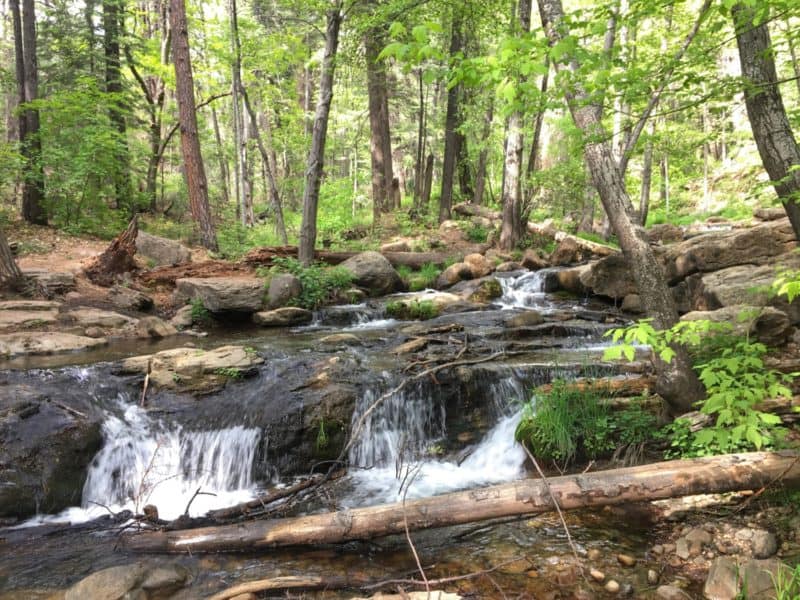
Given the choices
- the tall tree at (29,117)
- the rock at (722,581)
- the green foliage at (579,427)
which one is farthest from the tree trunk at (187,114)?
the rock at (722,581)

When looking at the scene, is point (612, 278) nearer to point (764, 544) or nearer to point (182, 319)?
point (764, 544)

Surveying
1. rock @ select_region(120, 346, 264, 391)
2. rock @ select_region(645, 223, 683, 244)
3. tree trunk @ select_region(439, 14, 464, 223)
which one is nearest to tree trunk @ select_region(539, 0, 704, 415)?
rock @ select_region(120, 346, 264, 391)

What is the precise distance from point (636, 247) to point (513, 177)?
10272 millimetres

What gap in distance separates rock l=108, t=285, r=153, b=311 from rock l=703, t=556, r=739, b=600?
1059 cm

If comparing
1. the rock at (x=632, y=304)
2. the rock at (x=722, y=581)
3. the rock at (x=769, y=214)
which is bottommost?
the rock at (x=722, y=581)

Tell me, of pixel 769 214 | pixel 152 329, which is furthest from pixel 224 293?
pixel 769 214

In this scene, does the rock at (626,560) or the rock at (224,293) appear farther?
the rock at (224,293)

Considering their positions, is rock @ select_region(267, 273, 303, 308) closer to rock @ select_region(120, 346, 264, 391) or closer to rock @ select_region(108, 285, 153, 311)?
rock @ select_region(108, 285, 153, 311)

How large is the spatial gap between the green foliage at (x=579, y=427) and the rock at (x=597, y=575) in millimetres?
1464

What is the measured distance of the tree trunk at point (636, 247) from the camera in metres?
4.76

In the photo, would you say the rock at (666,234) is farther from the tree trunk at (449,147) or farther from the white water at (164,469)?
the white water at (164,469)

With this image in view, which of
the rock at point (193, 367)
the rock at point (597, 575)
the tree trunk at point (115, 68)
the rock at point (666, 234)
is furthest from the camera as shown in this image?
the rock at point (666, 234)

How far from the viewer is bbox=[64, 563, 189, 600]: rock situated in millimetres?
3270

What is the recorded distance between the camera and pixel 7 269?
9.38 metres
